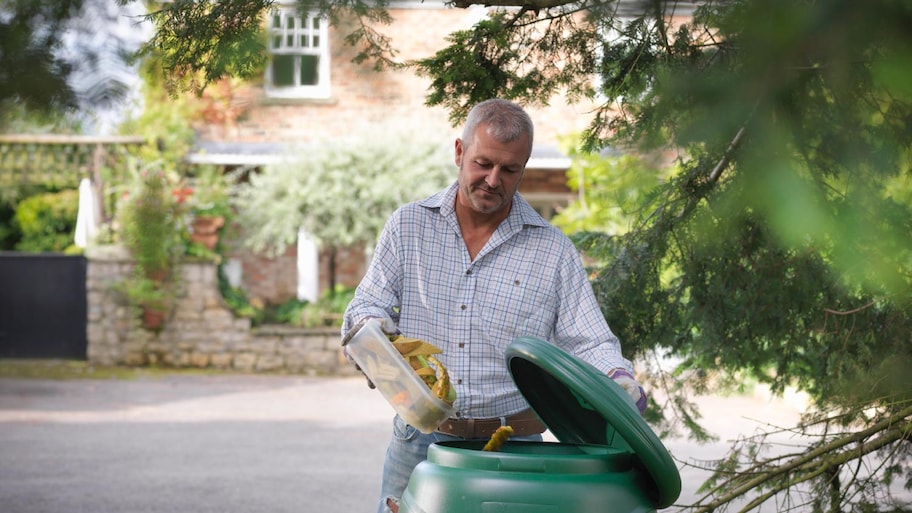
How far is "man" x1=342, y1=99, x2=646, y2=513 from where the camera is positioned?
9.49 ft

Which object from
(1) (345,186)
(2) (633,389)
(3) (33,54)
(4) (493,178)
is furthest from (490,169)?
(1) (345,186)

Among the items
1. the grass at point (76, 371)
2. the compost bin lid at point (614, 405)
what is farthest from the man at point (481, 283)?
the grass at point (76, 371)

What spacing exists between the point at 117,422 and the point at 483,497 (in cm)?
832

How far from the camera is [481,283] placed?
9.76 ft

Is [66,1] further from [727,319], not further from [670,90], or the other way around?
[727,319]

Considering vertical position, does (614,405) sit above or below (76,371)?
above

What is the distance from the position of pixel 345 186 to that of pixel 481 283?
11.0 m

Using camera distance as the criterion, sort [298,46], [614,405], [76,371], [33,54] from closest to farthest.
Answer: [298,46], [33,54], [614,405], [76,371]

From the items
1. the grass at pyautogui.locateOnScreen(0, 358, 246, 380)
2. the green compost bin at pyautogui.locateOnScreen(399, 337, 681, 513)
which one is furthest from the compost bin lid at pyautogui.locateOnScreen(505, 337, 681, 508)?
the grass at pyautogui.locateOnScreen(0, 358, 246, 380)

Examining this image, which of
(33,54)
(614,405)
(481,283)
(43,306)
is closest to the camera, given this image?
(33,54)

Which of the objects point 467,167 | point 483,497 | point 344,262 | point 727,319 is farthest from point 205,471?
point 344,262

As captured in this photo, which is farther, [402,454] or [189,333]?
[189,333]

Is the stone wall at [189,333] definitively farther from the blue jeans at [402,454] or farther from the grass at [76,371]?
the blue jeans at [402,454]

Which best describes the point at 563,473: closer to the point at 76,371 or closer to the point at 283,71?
the point at 283,71
